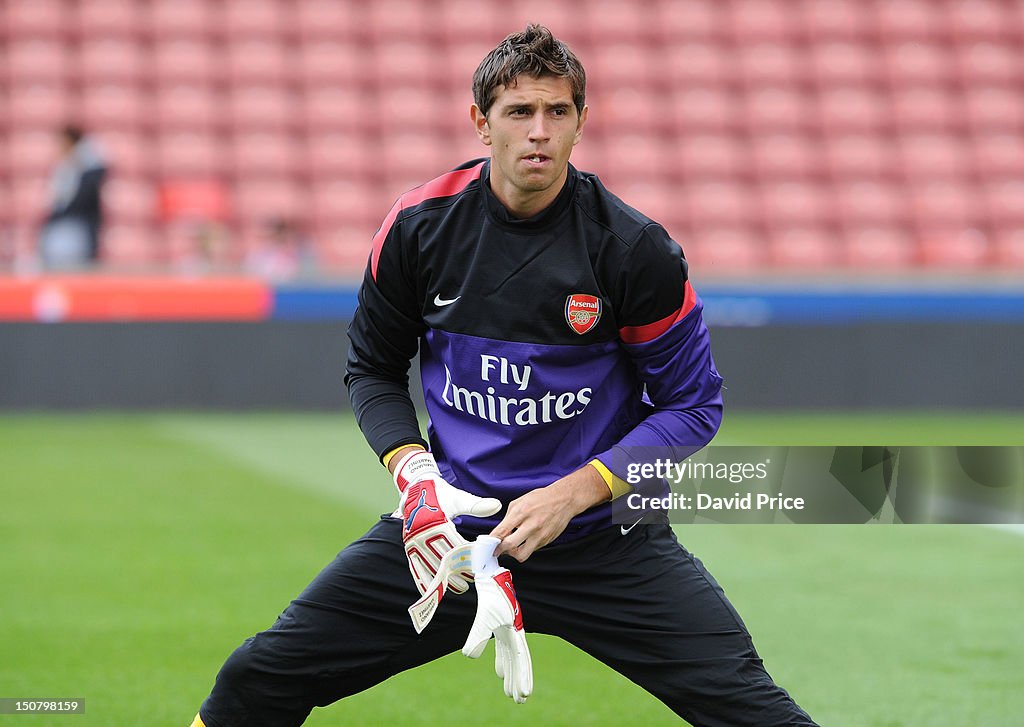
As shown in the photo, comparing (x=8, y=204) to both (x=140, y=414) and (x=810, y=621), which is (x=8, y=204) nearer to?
(x=140, y=414)

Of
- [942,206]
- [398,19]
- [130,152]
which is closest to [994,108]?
[942,206]

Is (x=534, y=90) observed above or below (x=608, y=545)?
above

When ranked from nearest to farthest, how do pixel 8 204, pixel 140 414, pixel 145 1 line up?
pixel 140 414 < pixel 8 204 < pixel 145 1

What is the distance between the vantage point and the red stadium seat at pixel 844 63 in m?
20.6

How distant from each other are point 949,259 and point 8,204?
1161 cm

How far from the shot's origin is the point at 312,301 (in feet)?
45.8

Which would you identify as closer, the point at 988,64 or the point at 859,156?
the point at 859,156

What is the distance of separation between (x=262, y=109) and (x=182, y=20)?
1746mm

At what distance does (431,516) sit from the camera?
12.0 ft

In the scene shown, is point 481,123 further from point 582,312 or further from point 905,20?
point 905,20

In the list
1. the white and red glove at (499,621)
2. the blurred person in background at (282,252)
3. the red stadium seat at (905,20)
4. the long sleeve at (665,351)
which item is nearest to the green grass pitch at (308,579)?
the white and red glove at (499,621)

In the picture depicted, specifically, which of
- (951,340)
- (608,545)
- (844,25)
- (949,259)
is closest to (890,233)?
(949,259)

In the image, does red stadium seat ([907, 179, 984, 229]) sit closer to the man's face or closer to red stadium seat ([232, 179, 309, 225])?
red stadium seat ([232, 179, 309, 225])

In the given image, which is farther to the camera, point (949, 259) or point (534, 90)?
→ point (949, 259)
